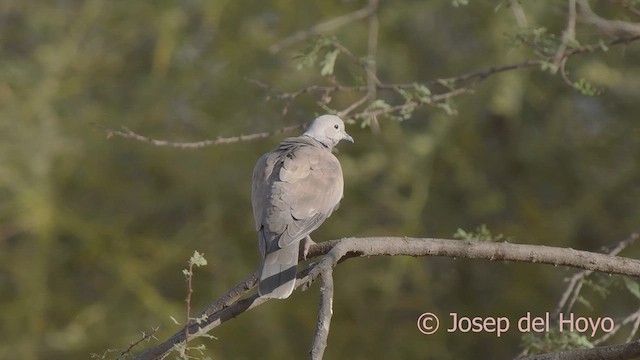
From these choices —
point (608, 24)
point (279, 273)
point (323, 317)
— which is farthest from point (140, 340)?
point (608, 24)

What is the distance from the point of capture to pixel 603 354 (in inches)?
101

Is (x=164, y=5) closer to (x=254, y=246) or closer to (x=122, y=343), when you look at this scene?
(x=254, y=246)

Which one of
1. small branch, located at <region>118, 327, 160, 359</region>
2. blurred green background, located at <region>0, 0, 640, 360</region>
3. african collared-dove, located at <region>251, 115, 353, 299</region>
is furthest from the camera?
blurred green background, located at <region>0, 0, 640, 360</region>

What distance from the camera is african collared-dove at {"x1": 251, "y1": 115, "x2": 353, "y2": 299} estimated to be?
3326 millimetres

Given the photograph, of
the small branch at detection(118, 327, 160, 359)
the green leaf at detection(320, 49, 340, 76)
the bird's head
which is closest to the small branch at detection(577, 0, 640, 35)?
the green leaf at detection(320, 49, 340, 76)

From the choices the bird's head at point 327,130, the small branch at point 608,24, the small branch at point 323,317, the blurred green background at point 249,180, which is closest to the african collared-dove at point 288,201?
the bird's head at point 327,130

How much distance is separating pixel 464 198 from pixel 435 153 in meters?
0.35

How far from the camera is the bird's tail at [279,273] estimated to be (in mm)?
3152

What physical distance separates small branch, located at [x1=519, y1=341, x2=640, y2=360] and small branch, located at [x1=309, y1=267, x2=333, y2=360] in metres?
0.48

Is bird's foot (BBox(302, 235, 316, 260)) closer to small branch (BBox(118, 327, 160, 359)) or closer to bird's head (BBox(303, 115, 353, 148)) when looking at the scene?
bird's head (BBox(303, 115, 353, 148))

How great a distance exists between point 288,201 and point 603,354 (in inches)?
53.9

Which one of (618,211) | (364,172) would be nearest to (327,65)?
(364,172)

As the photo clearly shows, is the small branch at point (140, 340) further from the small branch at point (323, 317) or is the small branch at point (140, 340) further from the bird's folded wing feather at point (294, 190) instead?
the bird's folded wing feather at point (294, 190)

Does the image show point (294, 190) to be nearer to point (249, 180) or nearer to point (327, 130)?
point (327, 130)
